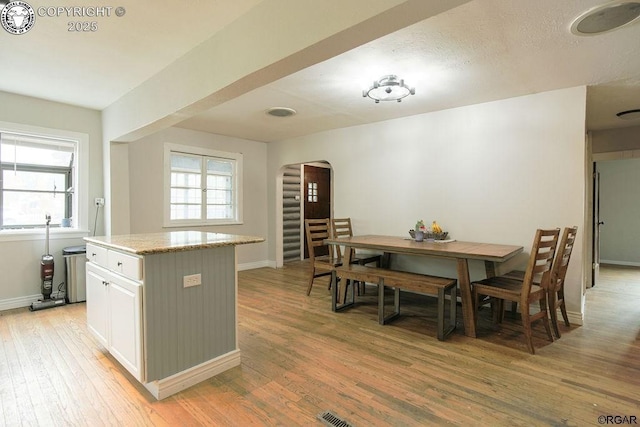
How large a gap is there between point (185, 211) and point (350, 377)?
3974 mm

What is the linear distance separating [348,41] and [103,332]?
8.77 feet

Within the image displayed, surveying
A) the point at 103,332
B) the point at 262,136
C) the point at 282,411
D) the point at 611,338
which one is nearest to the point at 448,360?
the point at 282,411

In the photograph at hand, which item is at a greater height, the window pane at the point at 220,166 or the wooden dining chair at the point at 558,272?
the window pane at the point at 220,166

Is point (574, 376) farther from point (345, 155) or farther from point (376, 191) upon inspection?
point (345, 155)

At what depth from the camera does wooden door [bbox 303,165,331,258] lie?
277 inches

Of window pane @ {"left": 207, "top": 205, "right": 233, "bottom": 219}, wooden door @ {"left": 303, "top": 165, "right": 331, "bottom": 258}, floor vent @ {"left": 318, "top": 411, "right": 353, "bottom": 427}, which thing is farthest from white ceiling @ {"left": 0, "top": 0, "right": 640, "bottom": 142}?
wooden door @ {"left": 303, "top": 165, "right": 331, "bottom": 258}

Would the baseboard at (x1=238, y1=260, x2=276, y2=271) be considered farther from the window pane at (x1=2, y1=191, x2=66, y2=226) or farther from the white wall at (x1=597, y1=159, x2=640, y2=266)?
the white wall at (x1=597, y1=159, x2=640, y2=266)

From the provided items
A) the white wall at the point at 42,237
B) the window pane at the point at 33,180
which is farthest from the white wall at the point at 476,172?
the window pane at the point at 33,180

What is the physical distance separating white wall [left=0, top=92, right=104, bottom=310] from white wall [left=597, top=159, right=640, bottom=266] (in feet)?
28.7

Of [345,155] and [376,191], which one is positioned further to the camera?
[345,155]

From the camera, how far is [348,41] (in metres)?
1.69

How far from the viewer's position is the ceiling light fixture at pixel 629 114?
387 cm

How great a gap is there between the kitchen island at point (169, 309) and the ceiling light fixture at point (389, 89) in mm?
1821

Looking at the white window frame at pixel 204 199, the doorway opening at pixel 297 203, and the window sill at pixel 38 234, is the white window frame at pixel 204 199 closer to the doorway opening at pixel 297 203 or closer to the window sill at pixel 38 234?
the doorway opening at pixel 297 203
